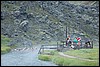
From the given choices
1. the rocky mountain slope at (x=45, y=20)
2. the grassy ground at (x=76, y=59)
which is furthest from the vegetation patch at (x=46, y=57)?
the rocky mountain slope at (x=45, y=20)

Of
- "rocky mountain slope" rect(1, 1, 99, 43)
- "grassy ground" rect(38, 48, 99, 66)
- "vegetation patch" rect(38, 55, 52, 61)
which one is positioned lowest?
"vegetation patch" rect(38, 55, 52, 61)

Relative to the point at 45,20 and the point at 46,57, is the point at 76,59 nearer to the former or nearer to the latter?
the point at 46,57

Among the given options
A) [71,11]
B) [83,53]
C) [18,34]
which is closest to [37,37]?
[18,34]

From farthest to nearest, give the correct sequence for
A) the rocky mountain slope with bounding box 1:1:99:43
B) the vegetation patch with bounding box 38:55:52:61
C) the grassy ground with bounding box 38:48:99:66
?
1. the rocky mountain slope with bounding box 1:1:99:43
2. the vegetation patch with bounding box 38:55:52:61
3. the grassy ground with bounding box 38:48:99:66

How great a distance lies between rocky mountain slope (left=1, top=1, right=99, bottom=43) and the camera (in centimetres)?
11725

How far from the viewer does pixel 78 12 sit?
155 m

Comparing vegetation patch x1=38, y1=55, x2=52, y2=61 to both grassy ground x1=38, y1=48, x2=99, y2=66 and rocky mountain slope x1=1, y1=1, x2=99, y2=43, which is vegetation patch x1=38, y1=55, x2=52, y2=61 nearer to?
grassy ground x1=38, y1=48, x2=99, y2=66

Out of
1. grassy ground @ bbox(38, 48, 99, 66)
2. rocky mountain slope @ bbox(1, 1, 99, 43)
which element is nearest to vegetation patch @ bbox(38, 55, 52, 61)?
grassy ground @ bbox(38, 48, 99, 66)

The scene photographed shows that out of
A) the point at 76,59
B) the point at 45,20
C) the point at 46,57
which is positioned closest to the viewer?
the point at 76,59

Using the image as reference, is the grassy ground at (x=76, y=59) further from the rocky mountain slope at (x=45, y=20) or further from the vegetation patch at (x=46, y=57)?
the rocky mountain slope at (x=45, y=20)

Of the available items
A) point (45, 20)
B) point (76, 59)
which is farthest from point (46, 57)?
point (45, 20)

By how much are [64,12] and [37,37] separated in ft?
131

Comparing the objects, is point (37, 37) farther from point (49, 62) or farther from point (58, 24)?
point (49, 62)

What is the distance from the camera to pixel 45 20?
5157 inches
